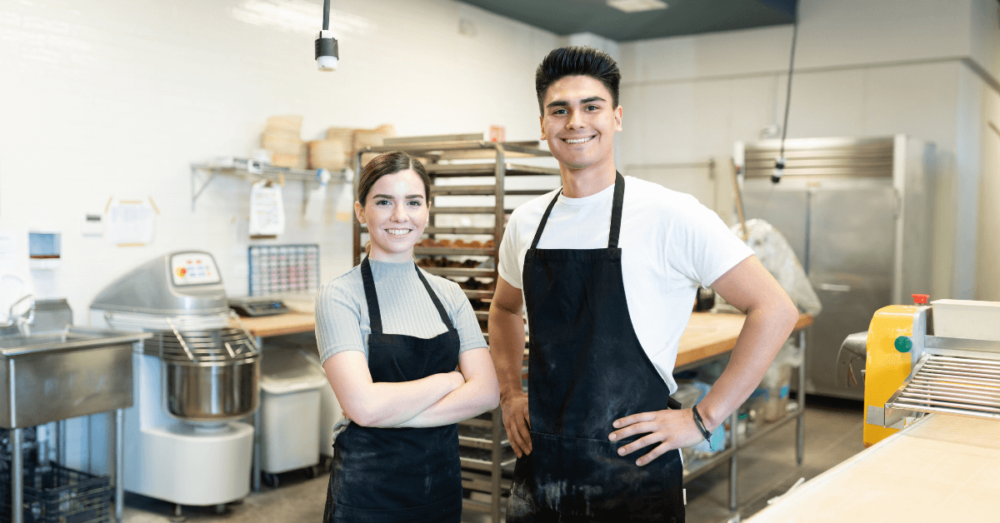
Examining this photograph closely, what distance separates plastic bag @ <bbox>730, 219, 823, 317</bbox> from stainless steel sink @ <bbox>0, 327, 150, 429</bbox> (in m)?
3.97

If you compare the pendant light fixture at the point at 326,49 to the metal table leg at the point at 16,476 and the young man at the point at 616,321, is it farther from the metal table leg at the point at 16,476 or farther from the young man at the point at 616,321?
the metal table leg at the point at 16,476

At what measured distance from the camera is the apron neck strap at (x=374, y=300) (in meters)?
1.79

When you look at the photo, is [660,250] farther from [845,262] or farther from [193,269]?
[845,262]

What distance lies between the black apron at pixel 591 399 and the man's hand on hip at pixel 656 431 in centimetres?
3

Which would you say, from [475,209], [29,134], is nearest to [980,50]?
[475,209]

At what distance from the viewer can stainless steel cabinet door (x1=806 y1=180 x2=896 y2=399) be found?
6.26 metres

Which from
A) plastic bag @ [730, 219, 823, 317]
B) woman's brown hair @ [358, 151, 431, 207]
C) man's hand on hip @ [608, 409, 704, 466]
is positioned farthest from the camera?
plastic bag @ [730, 219, 823, 317]

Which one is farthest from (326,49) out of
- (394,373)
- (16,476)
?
(16,476)

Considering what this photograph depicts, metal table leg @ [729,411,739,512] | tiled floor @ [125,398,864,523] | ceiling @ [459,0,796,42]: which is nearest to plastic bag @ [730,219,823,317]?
tiled floor @ [125,398,864,523]

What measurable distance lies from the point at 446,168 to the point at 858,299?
13.8ft

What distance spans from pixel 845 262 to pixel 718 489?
2796 millimetres

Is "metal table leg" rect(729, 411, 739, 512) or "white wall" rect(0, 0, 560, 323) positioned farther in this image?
"metal table leg" rect(729, 411, 739, 512)

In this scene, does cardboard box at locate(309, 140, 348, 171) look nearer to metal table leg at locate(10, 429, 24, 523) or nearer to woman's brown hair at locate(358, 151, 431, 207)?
metal table leg at locate(10, 429, 24, 523)

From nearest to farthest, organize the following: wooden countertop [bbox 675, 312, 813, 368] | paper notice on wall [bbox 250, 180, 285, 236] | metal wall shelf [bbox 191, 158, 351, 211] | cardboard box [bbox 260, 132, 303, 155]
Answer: wooden countertop [bbox 675, 312, 813, 368] < metal wall shelf [bbox 191, 158, 351, 211] < paper notice on wall [bbox 250, 180, 285, 236] < cardboard box [bbox 260, 132, 303, 155]
